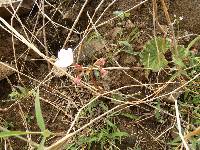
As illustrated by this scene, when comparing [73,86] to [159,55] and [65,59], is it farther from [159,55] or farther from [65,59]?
[159,55]

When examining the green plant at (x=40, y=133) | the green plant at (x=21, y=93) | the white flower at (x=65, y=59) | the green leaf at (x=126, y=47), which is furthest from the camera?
the green plant at (x=21, y=93)

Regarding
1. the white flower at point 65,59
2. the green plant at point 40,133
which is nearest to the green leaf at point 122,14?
the white flower at point 65,59

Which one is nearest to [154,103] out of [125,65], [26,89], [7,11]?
[125,65]

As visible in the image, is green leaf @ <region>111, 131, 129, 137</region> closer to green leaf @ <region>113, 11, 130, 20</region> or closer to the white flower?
the white flower

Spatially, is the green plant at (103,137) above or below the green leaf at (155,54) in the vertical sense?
below

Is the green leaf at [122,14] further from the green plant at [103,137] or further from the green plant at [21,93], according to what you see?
the green plant at [21,93]

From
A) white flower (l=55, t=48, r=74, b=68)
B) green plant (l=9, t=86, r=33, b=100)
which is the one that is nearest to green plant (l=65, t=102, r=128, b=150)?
white flower (l=55, t=48, r=74, b=68)
